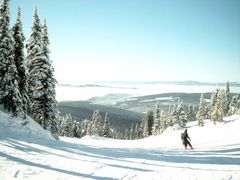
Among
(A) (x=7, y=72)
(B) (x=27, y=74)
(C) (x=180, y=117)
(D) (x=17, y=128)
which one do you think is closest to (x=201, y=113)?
(C) (x=180, y=117)

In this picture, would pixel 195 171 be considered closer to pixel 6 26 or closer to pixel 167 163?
pixel 167 163

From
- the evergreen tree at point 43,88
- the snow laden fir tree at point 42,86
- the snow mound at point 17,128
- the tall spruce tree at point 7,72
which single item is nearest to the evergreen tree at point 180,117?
the snow laden fir tree at point 42,86

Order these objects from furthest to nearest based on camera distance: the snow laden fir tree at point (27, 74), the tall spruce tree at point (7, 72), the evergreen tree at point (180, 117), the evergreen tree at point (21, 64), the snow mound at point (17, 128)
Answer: the evergreen tree at point (180, 117) < the evergreen tree at point (21, 64) < the snow laden fir tree at point (27, 74) < the tall spruce tree at point (7, 72) < the snow mound at point (17, 128)

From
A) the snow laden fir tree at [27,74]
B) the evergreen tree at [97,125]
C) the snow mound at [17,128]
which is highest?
the snow laden fir tree at [27,74]

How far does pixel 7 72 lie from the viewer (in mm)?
24562

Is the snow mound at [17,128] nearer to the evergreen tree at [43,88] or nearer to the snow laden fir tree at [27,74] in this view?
the snow laden fir tree at [27,74]

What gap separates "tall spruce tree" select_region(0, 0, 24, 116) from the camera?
77.9 ft

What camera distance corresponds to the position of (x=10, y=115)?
2291 cm

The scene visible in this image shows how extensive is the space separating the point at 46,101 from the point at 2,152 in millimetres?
19960

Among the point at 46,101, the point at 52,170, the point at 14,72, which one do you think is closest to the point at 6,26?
the point at 14,72

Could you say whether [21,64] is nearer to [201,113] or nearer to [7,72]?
[7,72]

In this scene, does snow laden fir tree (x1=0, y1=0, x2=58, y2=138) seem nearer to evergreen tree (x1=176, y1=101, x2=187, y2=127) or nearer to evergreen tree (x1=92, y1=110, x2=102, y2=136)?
evergreen tree (x1=92, y1=110, x2=102, y2=136)

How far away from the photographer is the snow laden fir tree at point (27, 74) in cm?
2412

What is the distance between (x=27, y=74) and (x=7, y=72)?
3.40m
